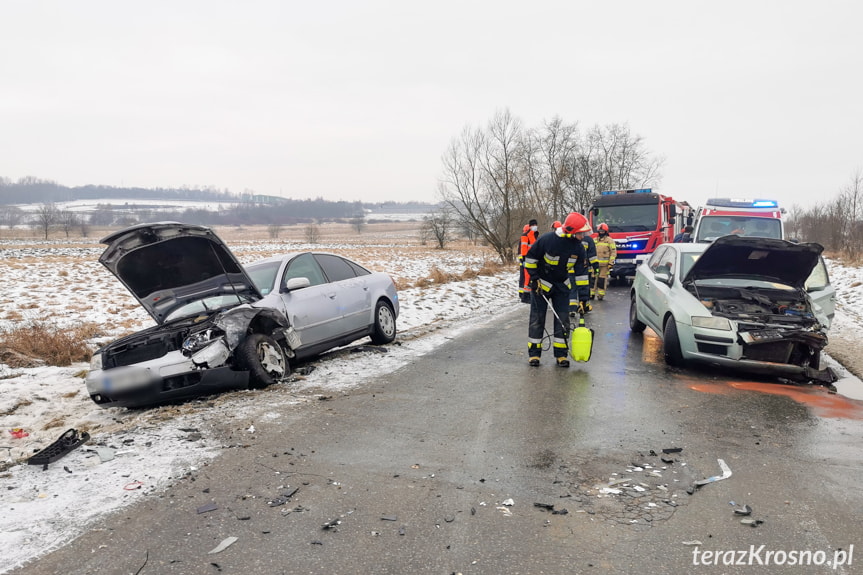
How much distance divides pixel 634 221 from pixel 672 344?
38.4 feet

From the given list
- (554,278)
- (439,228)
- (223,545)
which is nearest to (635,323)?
(554,278)

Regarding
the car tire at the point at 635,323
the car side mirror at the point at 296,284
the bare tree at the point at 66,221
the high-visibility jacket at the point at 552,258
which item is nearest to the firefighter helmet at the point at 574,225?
the high-visibility jacket at the point at 552,258

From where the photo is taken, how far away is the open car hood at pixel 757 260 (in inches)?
287

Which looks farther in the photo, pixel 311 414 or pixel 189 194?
pixel 189 194

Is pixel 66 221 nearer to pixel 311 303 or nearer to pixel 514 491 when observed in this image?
pixel 311 303

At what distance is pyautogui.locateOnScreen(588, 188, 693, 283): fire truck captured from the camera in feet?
58.7

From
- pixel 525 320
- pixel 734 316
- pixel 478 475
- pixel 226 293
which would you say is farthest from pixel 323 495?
pixel 525 320

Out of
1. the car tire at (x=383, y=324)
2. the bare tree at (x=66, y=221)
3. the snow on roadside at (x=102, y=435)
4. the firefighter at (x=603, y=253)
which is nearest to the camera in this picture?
the snow on roadside at (x=102, y=435)

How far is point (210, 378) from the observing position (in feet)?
19.2

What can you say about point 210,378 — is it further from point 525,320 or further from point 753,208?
point 753,208

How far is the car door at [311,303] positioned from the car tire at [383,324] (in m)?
0.99

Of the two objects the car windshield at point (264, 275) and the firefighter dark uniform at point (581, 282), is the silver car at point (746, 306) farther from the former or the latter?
the car windshield at point (264, 275)

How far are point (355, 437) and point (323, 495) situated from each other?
43.4 inches

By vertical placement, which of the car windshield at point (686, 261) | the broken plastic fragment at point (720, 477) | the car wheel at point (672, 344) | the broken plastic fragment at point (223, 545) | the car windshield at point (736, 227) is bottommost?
the broken plastic fragment at point (223, 545)
